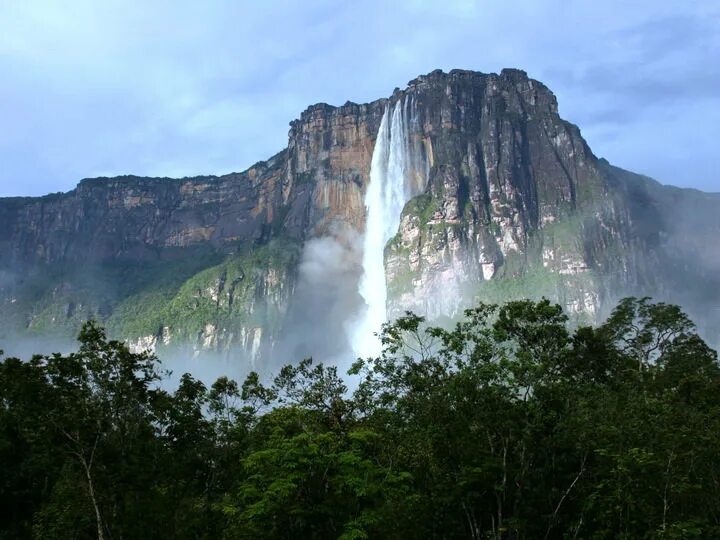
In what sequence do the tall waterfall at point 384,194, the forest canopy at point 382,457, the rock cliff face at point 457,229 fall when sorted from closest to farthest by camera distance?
the forest canopy at point 382,457, the rock cliff face at point 457,229, the tall waterfall at point 384,194

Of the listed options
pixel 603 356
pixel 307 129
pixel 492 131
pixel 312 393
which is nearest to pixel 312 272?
pixel 307 129

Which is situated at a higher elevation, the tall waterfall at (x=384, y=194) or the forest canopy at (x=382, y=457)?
the tall waterfall at (x=384, y=194)

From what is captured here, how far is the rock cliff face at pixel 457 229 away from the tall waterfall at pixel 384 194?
2.90 metres

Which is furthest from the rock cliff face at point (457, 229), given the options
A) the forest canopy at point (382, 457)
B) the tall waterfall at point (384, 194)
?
the forest canopy at point (382, 457)

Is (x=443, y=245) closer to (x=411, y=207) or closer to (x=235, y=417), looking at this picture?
(x=411, y=207)

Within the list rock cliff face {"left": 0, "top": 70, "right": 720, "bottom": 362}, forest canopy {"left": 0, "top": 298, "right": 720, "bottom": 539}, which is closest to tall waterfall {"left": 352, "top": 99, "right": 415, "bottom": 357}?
rock cliff face {"left": 0, "top": 70, "right": 720, "bottom": 362}

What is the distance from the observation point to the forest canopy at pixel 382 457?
76.0 ft

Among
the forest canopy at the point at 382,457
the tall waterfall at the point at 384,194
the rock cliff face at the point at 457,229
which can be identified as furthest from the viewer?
the tall waterfall at the point at 384,194

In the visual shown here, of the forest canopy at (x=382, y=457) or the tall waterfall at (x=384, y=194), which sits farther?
the tall waterfall at (x=384, y=194)

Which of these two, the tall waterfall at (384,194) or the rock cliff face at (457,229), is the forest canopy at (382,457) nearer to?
the rock cliff face at (457,229)

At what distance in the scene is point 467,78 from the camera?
16362 cm

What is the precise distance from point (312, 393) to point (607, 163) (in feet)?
584

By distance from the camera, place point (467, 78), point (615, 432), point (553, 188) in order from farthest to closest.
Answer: point (467, 78) < point (553, 188) < point (615, 432)

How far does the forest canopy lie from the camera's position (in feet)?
76.0
